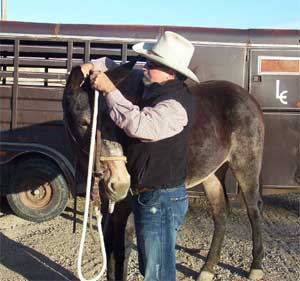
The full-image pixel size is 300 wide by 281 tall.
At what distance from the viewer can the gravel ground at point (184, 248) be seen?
4375mm

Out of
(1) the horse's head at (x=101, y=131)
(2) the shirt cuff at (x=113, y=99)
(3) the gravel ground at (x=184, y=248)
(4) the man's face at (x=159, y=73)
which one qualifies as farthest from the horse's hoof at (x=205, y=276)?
(2) the shirt cuff at (x=113, y=99)

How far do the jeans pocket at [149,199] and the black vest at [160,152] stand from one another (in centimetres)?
5

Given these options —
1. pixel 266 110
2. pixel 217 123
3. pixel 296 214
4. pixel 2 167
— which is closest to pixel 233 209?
pixel 296 214

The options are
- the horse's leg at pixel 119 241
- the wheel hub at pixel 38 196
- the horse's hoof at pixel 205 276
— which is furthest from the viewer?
the wheel hub at pixel 38 196

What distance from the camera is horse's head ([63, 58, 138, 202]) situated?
2473 mm

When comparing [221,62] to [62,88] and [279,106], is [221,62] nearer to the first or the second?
[279,106]

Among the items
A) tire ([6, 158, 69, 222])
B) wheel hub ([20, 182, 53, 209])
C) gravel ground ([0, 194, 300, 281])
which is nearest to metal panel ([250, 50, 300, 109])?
gravel ground ([0, 194, 300, 281])

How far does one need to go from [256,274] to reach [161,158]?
235cm

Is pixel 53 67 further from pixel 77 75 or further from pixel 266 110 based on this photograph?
pixel 77 75

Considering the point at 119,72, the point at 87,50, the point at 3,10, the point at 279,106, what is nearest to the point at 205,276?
the point at 119,72

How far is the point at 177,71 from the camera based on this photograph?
2455 millimetres

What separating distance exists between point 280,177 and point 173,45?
150 inches

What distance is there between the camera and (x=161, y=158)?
2.44m

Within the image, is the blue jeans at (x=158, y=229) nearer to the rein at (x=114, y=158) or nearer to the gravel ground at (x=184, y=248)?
the rein at (x=114, y=158)
